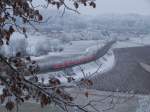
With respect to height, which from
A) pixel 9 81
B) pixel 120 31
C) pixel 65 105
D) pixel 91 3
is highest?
pixel 91 3

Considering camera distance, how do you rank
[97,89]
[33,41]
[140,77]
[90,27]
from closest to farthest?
[97,89]
[140,77]
[33,41]
[90,27]

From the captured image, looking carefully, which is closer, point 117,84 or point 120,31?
point 117,84

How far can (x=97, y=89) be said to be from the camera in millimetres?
17656

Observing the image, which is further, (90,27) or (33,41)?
(90,27)

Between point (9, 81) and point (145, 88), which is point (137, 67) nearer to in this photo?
point (145, 88)

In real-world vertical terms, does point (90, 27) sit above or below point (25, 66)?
below

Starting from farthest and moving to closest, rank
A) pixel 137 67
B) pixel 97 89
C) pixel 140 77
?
pixel 137 67 < pixel 140 77 < pixel 97 89

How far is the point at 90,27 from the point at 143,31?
8.26 m

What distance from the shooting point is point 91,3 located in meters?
2.02

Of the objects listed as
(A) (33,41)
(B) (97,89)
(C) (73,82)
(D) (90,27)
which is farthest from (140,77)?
(D) (90,27)

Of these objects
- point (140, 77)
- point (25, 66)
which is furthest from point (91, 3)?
point (140, 77)

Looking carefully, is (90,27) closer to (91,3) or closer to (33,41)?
(33,41)

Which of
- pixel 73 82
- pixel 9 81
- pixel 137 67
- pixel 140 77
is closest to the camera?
pixel 9 81

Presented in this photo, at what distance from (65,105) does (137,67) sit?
24781mm
